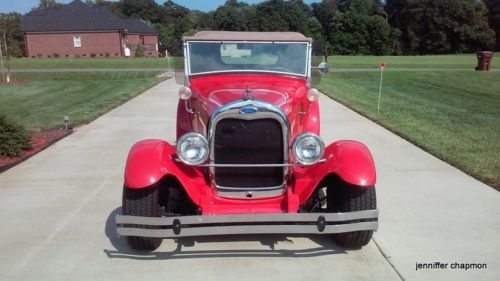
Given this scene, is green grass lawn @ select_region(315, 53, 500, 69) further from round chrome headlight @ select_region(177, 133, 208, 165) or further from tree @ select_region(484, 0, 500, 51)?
tree @ select_region(484, 0, 500, 51)

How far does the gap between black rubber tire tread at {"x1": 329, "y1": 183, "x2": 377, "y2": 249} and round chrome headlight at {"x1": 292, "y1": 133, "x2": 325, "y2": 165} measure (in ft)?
1.20

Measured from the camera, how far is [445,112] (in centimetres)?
1180

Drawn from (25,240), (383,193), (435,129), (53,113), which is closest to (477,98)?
(435,129)

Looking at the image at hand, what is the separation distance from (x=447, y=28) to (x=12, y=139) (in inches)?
2589

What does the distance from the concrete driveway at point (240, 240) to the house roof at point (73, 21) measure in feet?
156

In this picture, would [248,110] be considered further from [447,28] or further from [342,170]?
[447,28]

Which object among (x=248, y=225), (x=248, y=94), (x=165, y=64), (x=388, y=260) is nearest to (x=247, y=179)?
(x=248, y=225)

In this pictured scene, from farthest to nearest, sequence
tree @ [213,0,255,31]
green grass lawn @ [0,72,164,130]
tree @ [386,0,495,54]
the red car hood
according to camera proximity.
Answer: tree @ [386,0,495,54] → tree @ [213,0,255,31] → green grass lawn @ [0,72,164,130] → the red car hood

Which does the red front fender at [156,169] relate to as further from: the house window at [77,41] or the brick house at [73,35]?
the house window at [77,41]

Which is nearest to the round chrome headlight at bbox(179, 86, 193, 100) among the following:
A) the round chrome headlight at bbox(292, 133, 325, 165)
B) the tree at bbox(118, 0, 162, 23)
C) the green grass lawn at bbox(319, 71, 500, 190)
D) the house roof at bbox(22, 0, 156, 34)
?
the round chrome headlight at bbox(292, 133, 325, 165)

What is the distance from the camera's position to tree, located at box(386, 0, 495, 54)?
63.7m

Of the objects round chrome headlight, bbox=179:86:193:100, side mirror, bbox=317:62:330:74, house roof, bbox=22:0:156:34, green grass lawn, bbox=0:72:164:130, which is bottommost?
green grass lawn, bbox=0:72:164:130

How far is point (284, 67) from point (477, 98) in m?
12.1

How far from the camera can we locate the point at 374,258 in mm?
4023
